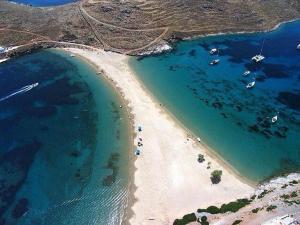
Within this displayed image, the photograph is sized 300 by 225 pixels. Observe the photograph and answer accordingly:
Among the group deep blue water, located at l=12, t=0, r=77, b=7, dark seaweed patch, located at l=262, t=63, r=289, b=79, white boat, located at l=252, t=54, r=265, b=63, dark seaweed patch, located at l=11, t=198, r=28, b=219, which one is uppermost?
deep blue water, located at l=12, t=0, r=77, b=7

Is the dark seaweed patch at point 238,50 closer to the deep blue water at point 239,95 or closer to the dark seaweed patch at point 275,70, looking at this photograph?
the deep blue water at point 239,95

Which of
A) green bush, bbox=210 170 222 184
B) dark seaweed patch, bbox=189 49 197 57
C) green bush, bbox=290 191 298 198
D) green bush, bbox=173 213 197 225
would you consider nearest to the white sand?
green bush, bbox=210 170 222 184

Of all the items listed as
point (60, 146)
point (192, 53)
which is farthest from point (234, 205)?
point (192, 53)

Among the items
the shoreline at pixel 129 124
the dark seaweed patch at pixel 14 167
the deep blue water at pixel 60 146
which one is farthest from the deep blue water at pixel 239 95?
the dark seaweed patch at pixel 14 167

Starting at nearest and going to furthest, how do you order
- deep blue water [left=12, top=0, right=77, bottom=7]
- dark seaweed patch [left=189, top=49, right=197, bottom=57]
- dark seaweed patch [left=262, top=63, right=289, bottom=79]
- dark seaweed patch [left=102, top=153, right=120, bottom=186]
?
dark seaweed patch [left=102, top=153, right=120, bottom=186], dark seaweed patch [left=262, top=63, right=289, bottom=79], dark seaweed patch [left=189, top=49, right=197, bottom=57], deep blue water [left=12, top=0, right=77, bottom=7]

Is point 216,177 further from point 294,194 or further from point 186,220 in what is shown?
point 294,194

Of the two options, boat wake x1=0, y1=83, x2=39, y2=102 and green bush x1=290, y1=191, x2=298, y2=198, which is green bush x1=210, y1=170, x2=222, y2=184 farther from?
boat wake x1=0, y1=83, x2=39, y2=102

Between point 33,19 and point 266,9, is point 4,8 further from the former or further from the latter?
point 266,9

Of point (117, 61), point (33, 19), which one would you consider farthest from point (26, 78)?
point (33, 19)
